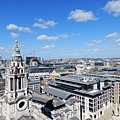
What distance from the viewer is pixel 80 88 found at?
83438 mm

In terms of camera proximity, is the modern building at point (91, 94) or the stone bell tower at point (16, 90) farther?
the modern building at point (91, 94)

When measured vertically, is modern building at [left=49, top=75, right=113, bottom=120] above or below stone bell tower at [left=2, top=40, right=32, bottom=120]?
below

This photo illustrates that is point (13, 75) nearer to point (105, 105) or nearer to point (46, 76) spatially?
point (105, 105)

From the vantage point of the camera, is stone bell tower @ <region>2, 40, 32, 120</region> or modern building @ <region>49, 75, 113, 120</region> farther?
modern building @ <region>49, 75, 113, 120</region>

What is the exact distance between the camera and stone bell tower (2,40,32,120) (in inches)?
1476

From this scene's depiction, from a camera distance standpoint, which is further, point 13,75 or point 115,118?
point 115,118

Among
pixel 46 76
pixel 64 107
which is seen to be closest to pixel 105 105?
pixel 64 107

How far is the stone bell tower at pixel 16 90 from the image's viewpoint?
37500 mm

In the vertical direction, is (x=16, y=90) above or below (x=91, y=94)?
above

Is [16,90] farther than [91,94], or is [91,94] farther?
[91,94]

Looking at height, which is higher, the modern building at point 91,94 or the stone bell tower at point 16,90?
the stone bell tower at point 16,90

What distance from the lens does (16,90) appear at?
38.3 meters

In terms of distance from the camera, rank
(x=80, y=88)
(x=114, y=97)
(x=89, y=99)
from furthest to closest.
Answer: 1. (x=114, y=97)
2. (x=80, y=88)
3. (x=89, y=99)

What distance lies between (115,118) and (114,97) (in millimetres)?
32856
